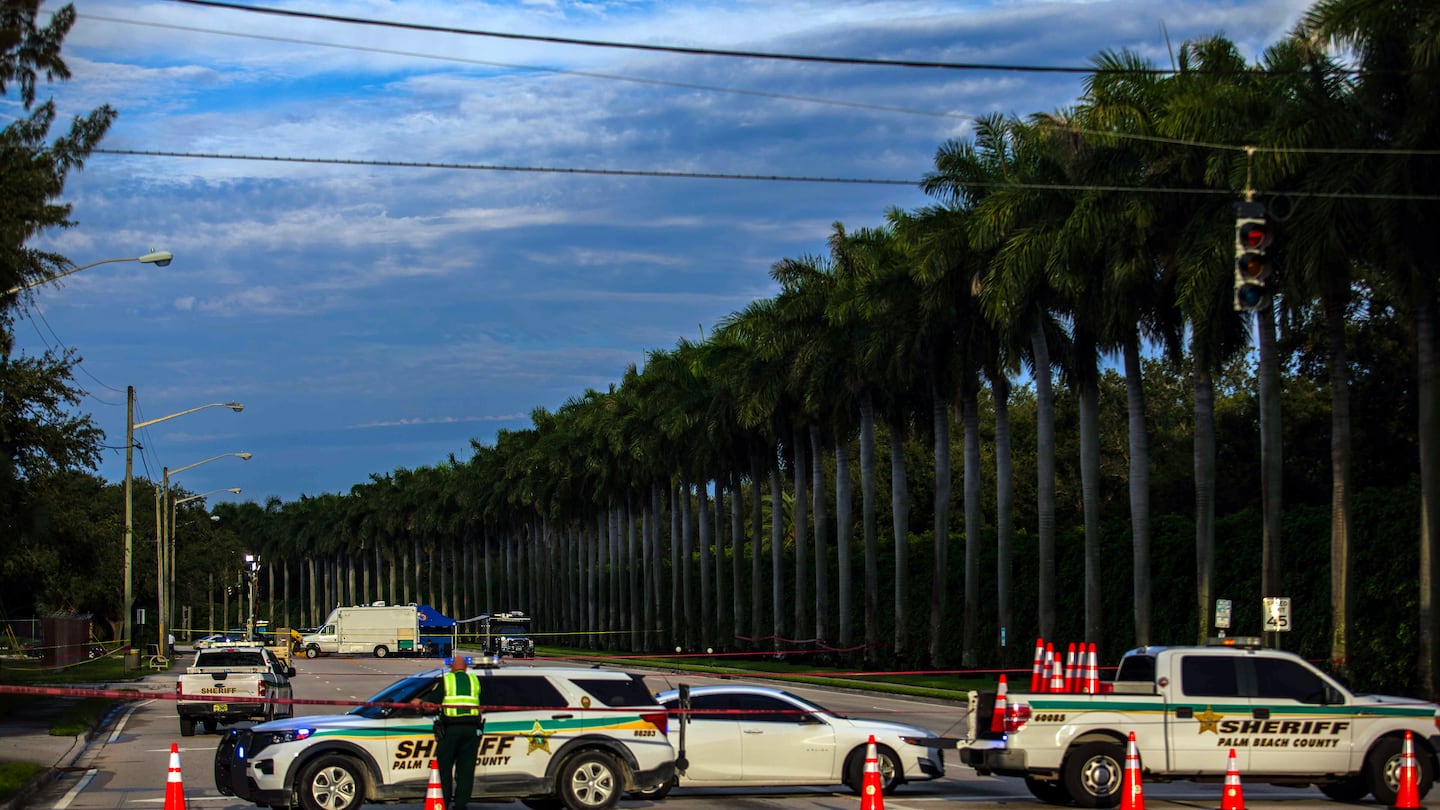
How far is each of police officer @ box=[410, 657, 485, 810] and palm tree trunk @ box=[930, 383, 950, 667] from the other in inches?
1457

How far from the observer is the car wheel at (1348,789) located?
1886 cm

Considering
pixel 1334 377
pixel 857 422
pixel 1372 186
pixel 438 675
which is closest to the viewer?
pixel 438 675

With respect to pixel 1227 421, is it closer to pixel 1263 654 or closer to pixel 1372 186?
pixel 1372 186

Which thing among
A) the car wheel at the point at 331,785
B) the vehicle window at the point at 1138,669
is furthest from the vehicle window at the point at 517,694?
the vehicle window at the point at 1138,669

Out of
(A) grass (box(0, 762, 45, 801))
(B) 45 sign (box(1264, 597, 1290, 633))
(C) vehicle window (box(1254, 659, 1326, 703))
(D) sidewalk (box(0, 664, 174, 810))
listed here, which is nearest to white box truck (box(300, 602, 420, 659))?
(D) sidewalk (box(0, 664, 174, 810))

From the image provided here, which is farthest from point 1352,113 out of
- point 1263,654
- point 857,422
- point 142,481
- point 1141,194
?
point 142,481

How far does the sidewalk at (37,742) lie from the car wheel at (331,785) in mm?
3745

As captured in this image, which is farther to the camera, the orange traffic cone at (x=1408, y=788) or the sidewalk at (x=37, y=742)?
the sidewalk at (x=37, y=742)

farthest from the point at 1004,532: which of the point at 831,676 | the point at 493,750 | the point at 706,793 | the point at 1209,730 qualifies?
the point at 493,750

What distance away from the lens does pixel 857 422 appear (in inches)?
2402

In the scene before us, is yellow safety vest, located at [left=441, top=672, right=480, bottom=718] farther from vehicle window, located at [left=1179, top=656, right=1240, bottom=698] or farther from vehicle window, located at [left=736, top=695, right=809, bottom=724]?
vehicle window, located at [left=1179, top=656, right=1240, bottom=698]

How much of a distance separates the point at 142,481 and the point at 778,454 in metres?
70.4

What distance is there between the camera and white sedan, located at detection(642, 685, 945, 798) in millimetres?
19344

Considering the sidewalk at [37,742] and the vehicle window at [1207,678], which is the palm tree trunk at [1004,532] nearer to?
the sidewalk at [37,742]
